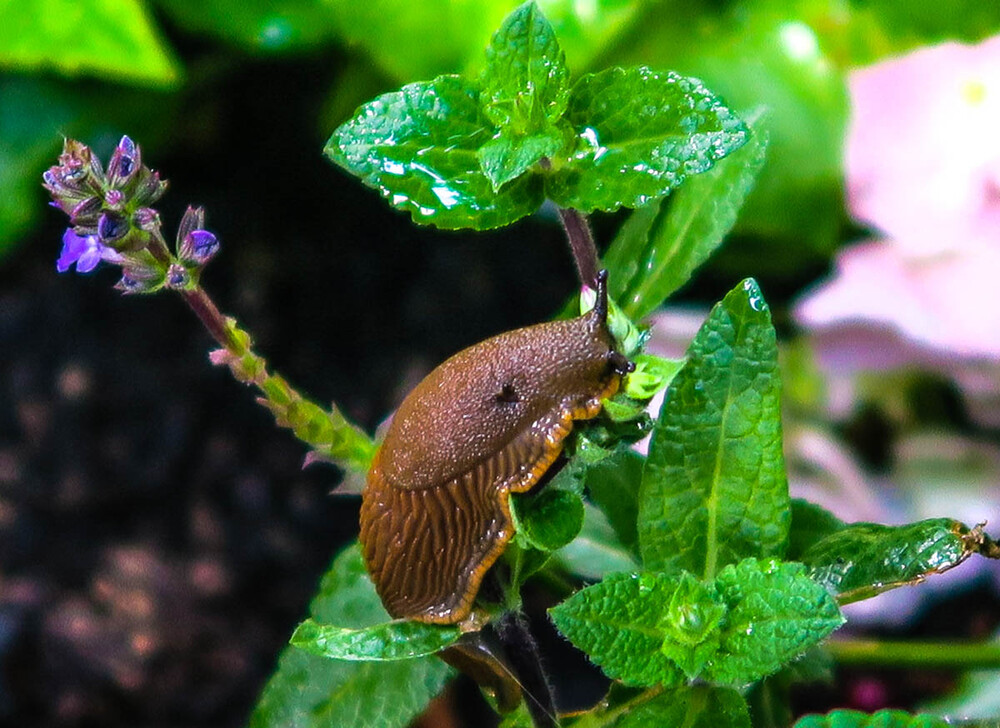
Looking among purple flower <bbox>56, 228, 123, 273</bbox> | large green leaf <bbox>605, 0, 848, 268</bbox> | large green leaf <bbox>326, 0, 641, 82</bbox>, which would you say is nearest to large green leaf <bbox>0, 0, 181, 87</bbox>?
large green leaf <bbox>326, 0, 641, 82</bbox>

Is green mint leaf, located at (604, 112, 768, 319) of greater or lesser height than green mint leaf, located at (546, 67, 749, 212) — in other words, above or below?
below

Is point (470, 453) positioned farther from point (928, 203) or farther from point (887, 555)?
point (928, 203)

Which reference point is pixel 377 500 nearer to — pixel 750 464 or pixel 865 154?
pixel 750 464

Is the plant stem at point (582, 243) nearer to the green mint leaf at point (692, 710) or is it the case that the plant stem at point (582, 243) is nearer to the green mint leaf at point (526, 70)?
the green mint leaf at point (526, 70)

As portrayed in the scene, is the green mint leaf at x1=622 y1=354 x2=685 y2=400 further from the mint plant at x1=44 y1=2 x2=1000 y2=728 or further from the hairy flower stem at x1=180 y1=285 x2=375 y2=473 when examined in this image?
the hairy flower stem at x1=180 y1=285 x2=375 y2=473

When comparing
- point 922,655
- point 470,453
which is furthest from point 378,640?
point 922,655

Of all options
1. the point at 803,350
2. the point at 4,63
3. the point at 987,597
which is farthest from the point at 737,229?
the point at 4,63
